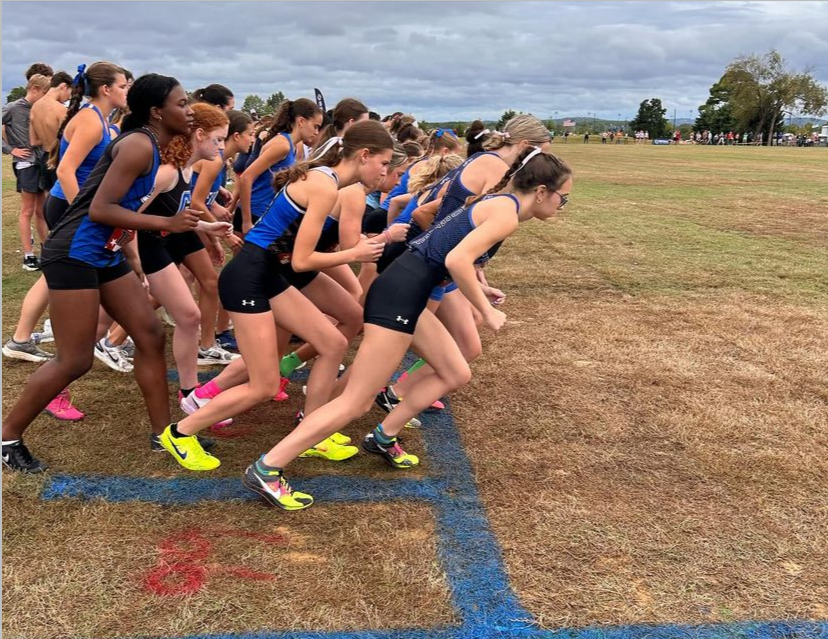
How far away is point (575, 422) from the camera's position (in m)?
4.82

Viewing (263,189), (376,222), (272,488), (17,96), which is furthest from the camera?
(17,96)

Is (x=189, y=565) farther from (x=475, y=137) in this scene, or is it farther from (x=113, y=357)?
(x=475, y=137)

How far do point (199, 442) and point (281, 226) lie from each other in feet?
4.60

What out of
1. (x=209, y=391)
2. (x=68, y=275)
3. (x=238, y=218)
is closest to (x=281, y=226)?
(x=68, y=275)

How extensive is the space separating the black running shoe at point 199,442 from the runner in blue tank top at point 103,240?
1.94ft

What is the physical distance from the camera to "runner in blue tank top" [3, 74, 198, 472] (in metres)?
3.54

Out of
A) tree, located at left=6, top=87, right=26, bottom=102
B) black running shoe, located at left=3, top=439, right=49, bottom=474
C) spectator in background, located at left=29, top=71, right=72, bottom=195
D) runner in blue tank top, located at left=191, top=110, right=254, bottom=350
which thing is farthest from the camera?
tree, located at left=6, top=87, right=26, bottom=102

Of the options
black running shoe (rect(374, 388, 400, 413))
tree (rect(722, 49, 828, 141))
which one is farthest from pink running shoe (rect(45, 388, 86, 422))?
tree (rect(722, 49, 828, 141))

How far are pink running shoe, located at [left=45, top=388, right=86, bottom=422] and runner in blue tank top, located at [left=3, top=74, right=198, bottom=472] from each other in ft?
2.27

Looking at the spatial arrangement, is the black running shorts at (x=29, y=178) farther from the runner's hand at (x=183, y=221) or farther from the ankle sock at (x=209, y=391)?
the runner's hand at (x=183, y=221)

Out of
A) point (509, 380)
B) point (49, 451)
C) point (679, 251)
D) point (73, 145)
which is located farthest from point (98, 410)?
point (679, 251)

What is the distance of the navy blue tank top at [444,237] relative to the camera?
141 inches

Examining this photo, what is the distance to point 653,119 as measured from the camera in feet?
352

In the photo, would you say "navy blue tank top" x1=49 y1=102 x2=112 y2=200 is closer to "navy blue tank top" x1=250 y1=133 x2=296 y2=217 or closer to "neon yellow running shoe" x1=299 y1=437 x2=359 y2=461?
"navy blue tank top" x1=250 y1=133 x2=296 y2=217
